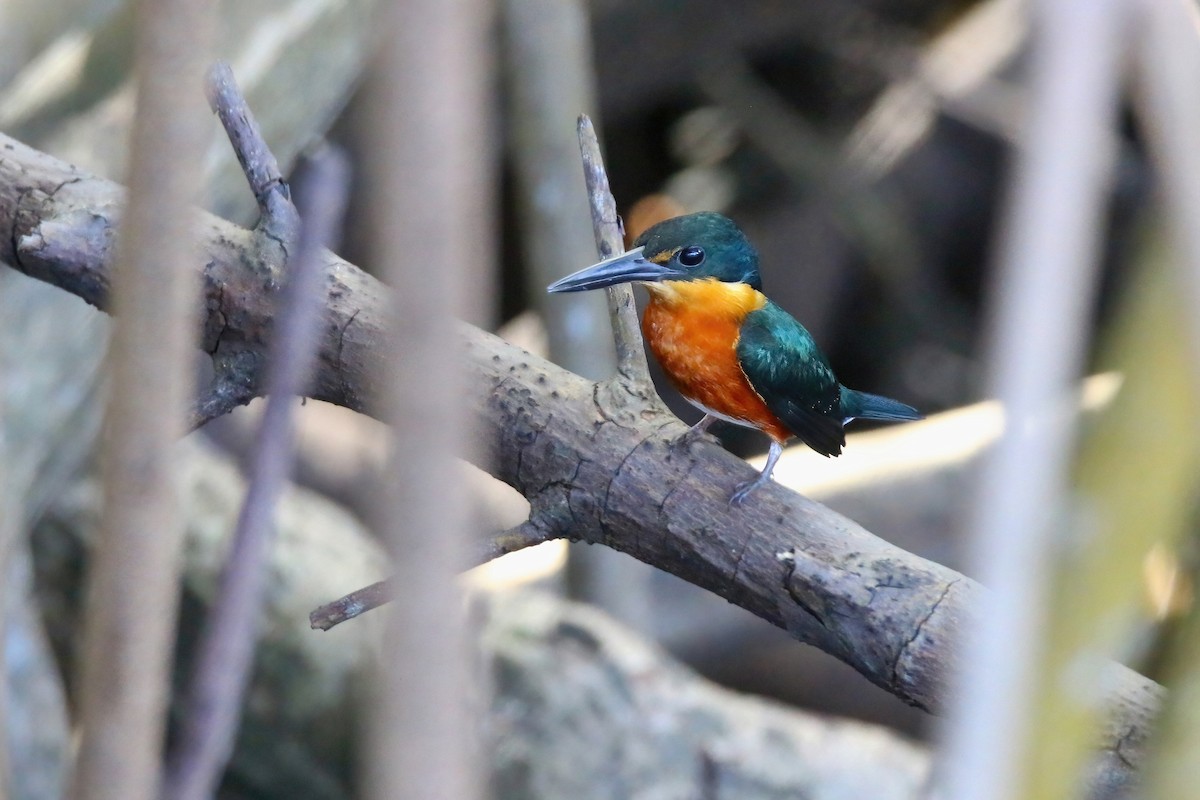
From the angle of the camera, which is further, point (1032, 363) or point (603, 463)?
point (603, 463)

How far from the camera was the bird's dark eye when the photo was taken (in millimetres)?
1840

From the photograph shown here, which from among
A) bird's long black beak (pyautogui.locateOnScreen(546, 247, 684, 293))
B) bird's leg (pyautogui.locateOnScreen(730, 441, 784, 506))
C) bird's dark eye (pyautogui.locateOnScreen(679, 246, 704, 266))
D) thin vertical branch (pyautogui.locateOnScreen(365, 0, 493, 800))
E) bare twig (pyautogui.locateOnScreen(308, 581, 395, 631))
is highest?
thin vertical branch (pyautogui.locateOnScreen(365, 0, 493, 800))

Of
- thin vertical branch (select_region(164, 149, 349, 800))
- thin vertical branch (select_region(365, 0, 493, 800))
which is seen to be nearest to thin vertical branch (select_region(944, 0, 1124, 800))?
thin vertical branch (select_region(365, 0, 493, 800))

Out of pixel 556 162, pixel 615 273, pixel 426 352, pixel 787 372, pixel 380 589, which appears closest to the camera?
pixel 426 352

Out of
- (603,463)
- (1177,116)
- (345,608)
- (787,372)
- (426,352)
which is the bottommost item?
(345,608)

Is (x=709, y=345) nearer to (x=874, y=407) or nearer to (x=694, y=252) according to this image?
(x=694, y=252)

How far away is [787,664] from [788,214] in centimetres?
192

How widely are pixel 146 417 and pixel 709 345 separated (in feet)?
4.43

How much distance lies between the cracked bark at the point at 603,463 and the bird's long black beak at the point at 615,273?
7.7 inches

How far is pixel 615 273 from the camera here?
1676 millimetres

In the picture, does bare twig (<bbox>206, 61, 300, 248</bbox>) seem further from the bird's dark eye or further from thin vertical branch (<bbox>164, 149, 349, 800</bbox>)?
thin vertical branch (<bbox>164, 149, 349, 800</bbox>)

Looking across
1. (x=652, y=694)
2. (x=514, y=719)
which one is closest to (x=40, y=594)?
(x=514, y=719)

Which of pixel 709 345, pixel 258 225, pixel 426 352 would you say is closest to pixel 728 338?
pixel 709 345

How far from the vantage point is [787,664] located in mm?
Answer: 3885
